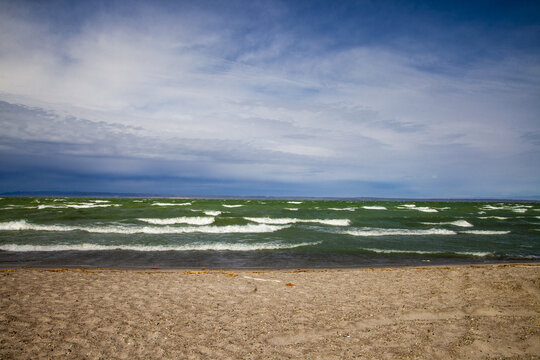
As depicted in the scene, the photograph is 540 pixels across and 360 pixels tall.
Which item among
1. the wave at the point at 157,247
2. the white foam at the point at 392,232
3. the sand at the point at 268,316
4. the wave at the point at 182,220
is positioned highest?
the sand at the point at 268,316

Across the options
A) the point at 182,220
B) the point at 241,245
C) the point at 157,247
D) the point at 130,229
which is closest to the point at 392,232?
the point at 241,245

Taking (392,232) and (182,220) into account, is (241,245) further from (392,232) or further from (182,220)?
(182,220)

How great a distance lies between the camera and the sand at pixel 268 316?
484 centimetres

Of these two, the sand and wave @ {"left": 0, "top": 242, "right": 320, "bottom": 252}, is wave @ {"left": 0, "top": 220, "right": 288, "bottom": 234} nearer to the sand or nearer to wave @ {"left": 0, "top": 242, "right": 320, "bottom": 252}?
wave @ {"left": 0, "top": 242, "right": 320, "bottom": 252}

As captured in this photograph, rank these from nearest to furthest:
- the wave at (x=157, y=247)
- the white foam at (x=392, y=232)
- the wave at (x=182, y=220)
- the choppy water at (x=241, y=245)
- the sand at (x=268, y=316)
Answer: the sand at (x=268, y=316)
the choppy water at (x=241, y=245)
the wave at (x=157, y=247)
the white foam at (x=392, y=232)
the wave at (x=182, y=220)

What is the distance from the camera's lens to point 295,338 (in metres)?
5.31

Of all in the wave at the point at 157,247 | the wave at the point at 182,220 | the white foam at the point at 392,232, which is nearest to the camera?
the wave at the point at 157,247

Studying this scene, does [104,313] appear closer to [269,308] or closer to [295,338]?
[269,308]

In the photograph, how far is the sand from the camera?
191 inches

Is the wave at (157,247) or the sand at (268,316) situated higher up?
the sand at (268,316)

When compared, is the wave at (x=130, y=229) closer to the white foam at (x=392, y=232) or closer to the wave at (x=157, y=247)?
the wave at (x=157, y=247)

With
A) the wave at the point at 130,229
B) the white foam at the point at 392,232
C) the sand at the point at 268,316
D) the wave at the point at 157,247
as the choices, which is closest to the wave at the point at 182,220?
the wave at the point at 130,229

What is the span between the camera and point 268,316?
6.30 meters

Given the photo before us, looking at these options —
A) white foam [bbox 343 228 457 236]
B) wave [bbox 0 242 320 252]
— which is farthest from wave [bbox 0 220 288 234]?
white foam [bbox 343 228 457 236]
